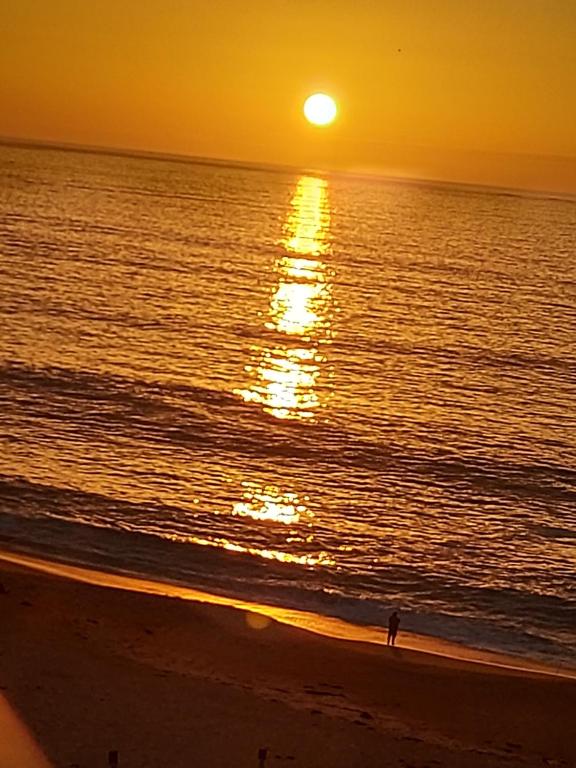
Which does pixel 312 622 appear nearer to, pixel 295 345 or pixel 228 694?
pixel 228 694

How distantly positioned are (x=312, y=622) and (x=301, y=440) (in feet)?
43.3

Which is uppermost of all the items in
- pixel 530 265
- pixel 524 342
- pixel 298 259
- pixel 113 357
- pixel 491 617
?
pixel 530 265

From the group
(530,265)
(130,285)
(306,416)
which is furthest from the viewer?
(530,265)

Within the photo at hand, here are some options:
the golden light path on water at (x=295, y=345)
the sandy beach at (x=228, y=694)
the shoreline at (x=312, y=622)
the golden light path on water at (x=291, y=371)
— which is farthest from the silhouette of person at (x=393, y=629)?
the golden light path on water at (x=295, y=345)

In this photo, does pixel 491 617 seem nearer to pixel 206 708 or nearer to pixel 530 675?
pixel 530 675

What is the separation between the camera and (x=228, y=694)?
1934 centimetres

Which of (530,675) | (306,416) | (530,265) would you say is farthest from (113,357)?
(530,265)

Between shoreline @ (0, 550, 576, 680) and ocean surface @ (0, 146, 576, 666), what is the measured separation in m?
0.43

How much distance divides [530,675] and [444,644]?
2148 mm

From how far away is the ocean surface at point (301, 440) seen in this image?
26.6 m

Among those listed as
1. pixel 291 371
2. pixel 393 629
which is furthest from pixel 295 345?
pixel 393 629

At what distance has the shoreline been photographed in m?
22.9

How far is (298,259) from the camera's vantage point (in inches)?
3760

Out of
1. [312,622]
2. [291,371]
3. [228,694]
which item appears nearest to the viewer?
[228,694]
